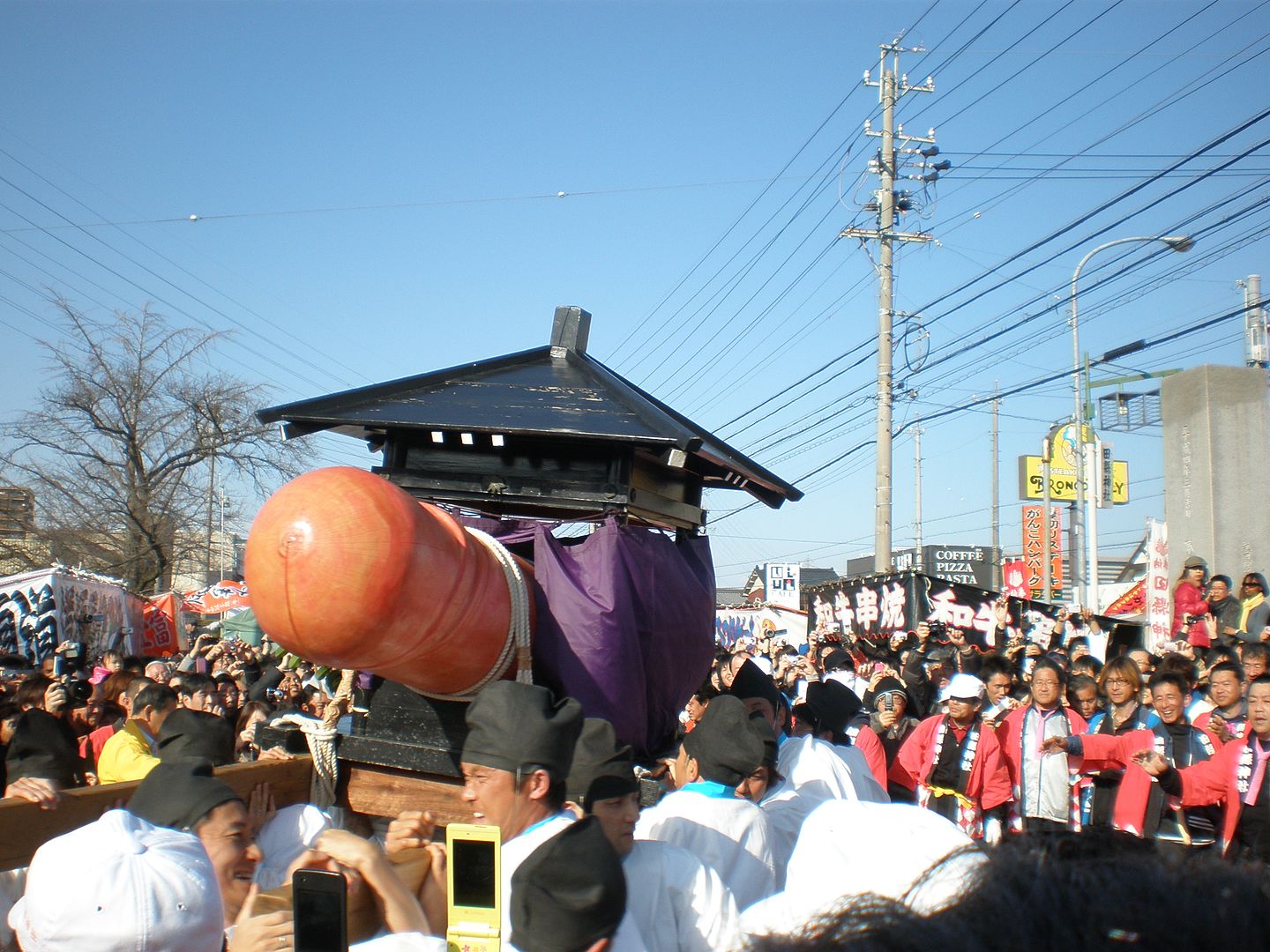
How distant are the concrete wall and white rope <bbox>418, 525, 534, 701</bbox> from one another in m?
12.4

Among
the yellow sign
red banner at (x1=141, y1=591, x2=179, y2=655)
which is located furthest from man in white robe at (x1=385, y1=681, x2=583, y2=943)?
the yellow sign

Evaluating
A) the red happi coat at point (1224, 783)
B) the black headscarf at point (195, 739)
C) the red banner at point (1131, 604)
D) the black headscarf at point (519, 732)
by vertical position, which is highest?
the red banner at point (1131, 604)

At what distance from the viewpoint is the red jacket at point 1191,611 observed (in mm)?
11531

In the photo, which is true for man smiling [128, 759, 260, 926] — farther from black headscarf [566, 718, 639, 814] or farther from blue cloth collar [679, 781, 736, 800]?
blue cloth collar [679, 781, 736, 800]

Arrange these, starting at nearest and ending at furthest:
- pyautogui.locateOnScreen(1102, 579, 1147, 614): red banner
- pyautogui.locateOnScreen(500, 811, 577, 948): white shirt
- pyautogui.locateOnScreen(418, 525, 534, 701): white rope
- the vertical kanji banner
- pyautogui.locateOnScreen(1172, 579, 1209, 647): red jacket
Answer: pyautogui.locateOnScreen(500, 811, 577, 948): white shirt, pyautogui.locateOnScreen(418, 525, 534, 701): white rope, pyautogui.locateOnScreen(1172, 579, 1209, 647): red jacket, the vertical kanji banner, pyautogui.locateOnScreen(1102, 579, 1147, 614): red banner

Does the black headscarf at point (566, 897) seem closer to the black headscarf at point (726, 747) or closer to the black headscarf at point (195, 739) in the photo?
the black headscarf at point (726, 747)

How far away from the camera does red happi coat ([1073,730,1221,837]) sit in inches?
253

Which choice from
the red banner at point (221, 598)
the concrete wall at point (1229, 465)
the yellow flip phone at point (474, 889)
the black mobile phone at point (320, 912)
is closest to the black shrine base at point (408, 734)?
the yellow flip phone at point (474, 889)

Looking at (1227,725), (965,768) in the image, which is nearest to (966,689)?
(965,768)

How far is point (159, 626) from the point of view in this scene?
822 inches

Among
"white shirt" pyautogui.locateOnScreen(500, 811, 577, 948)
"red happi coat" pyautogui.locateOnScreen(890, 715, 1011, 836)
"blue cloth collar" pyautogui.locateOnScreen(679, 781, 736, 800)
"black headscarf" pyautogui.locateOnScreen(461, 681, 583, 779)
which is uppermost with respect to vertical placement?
"black headscarf" pyautogui.locateOnScreen(461, 681, 583, 779)

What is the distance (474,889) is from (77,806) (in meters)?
1.73

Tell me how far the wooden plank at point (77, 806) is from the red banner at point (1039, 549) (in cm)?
2590

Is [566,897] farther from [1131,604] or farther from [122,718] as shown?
[1131,604]
